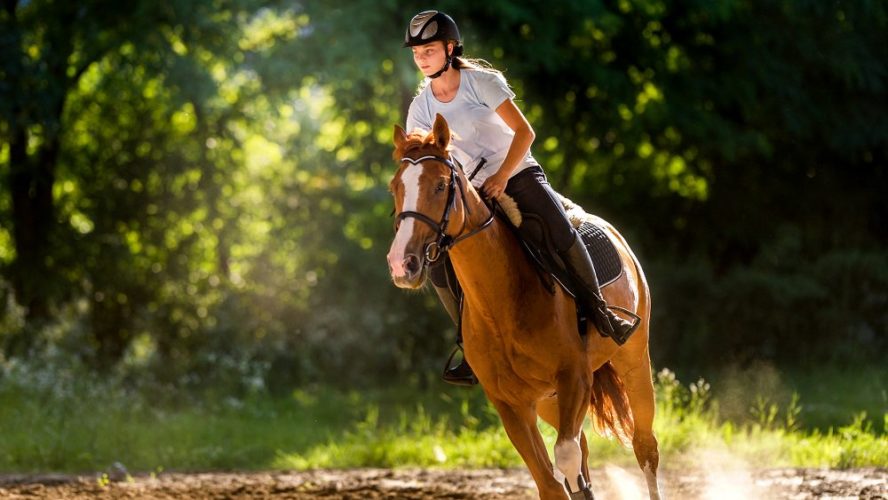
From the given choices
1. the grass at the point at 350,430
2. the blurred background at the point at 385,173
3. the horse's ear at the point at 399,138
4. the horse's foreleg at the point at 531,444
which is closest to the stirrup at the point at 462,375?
the horse's foreleg at the point at 531,444

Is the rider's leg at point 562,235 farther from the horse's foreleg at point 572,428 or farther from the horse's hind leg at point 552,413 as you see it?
the horse's hind leg at point 552,413

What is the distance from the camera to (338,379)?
1836 centimetres

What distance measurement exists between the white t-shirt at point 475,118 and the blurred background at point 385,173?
31.8 feet

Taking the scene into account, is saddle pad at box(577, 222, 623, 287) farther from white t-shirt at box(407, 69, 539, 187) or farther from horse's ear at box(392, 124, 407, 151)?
horse's ear at box(392, 124, 407, 151)

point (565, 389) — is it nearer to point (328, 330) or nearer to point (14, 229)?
point (328, 330)

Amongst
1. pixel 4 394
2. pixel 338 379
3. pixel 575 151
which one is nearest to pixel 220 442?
pixel 4 394

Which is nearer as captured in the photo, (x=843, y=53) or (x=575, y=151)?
(x=843, y=53)

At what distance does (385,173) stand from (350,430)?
5.55 metres

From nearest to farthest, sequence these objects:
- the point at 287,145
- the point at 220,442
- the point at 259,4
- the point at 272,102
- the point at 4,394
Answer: the point at 220,442, the point at 4,394, the point at 259,4, the point at 272,102, the point at 287,145

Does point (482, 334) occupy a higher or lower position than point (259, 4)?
lower

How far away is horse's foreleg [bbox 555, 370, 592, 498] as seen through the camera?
593cm

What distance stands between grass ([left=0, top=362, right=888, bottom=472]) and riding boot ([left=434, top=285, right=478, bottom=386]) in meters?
3.37

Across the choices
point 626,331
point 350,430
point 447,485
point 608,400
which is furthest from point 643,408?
point 350,430

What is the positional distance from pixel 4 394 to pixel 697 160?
1126cm
